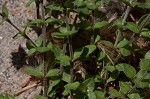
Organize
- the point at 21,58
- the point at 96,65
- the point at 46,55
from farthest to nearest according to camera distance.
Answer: the point at 21,58
the point at 96,65
the point at 46,55

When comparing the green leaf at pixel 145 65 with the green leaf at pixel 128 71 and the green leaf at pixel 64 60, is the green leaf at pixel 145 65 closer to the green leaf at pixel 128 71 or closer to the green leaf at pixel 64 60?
the green leaf at pixel 128 71

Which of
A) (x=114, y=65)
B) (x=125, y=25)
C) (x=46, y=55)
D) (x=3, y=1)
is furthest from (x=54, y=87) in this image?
(x=3, y=1)

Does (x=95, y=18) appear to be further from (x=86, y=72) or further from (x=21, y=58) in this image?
(x=21, y=58)

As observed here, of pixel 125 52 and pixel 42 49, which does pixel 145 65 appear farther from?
pixel 42 49

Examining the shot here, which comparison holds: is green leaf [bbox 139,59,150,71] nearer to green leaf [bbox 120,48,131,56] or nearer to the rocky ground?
green leaf [bbox 120,48,131,56]

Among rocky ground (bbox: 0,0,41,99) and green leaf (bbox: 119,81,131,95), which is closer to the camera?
green leaf (bbox: 119,81,131,95)

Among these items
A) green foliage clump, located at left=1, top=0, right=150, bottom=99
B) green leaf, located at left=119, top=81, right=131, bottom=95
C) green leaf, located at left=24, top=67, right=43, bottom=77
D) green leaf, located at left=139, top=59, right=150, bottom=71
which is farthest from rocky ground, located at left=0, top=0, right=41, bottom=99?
green leaf, located at left=139, top=59, right=150, bottom=71

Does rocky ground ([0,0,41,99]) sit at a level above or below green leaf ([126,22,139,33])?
below

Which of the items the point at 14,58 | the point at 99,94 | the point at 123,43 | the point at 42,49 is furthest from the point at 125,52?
Result: the point at 14,58

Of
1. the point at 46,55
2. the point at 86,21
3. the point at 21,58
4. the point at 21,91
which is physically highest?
the point at 86,21
